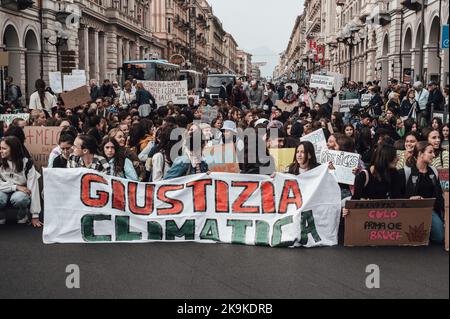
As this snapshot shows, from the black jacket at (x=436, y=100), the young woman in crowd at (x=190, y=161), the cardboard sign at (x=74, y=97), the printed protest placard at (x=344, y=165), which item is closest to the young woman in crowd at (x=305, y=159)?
the printed protest placard at (x=344, y=165)

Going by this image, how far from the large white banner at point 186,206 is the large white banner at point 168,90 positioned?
1165 cm

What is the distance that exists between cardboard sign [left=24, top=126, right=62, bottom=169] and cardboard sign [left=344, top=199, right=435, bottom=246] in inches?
242

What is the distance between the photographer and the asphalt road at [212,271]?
5793mm

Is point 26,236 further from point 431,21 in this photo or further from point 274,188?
point 431,21

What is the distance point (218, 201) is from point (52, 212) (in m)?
2.00

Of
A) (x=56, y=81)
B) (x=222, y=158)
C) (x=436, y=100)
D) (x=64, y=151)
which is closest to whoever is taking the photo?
(x=222, y=158)

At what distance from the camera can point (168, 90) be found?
1958cm

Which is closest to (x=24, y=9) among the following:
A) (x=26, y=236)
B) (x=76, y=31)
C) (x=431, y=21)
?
(x=76, y=31)

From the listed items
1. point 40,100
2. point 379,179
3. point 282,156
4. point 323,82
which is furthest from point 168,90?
point 379,179

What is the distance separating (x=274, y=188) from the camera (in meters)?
7.80

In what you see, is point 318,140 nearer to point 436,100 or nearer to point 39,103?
point 39,103

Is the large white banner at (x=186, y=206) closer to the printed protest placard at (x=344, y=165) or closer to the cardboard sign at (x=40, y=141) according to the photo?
the printed protest placard at (x=344, y=165)

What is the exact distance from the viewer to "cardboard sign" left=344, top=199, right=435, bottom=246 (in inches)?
294

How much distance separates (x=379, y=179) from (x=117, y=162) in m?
3.31
